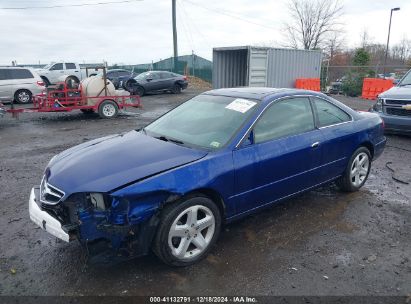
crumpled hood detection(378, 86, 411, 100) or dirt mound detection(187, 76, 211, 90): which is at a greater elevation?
crumpled hood detection(378, 86, 411, 100)

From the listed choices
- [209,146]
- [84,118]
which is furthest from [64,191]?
[84,118]

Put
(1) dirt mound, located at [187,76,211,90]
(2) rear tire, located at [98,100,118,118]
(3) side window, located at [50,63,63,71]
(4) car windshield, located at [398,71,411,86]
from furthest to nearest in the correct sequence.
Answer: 1. (1) dirt mound, located at [187,76,211,90]
2. (3) side window, located at [50,63,63,71]
3. (2) rear tire, located at [98,100,118,118]
4. (4) car windshield, located at [398,71,411,86]

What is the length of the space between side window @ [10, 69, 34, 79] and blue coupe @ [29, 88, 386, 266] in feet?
44.2

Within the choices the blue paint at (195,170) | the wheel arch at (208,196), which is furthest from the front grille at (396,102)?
the wheel arch at (208,196)

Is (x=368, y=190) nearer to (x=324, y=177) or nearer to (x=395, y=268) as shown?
(x=324, y=177)

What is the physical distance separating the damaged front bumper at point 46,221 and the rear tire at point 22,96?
14.0 metres

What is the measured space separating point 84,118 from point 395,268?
1120 centimetres

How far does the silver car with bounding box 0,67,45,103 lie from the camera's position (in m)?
14.8

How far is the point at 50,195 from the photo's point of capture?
9.98ft

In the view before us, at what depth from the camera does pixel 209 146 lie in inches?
133

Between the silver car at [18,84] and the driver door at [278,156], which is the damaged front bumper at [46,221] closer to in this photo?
the driver door at [278,156]

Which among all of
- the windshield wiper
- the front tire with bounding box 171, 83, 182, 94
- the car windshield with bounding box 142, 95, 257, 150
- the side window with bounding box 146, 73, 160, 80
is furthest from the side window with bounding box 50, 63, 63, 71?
the windshield wiper

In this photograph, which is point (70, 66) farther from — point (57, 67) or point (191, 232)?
point (191, 232)

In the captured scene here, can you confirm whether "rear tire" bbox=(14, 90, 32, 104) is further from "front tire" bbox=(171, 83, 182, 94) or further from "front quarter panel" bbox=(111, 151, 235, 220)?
"front quarter panel" bbox=(111, 151, 235, 220)
